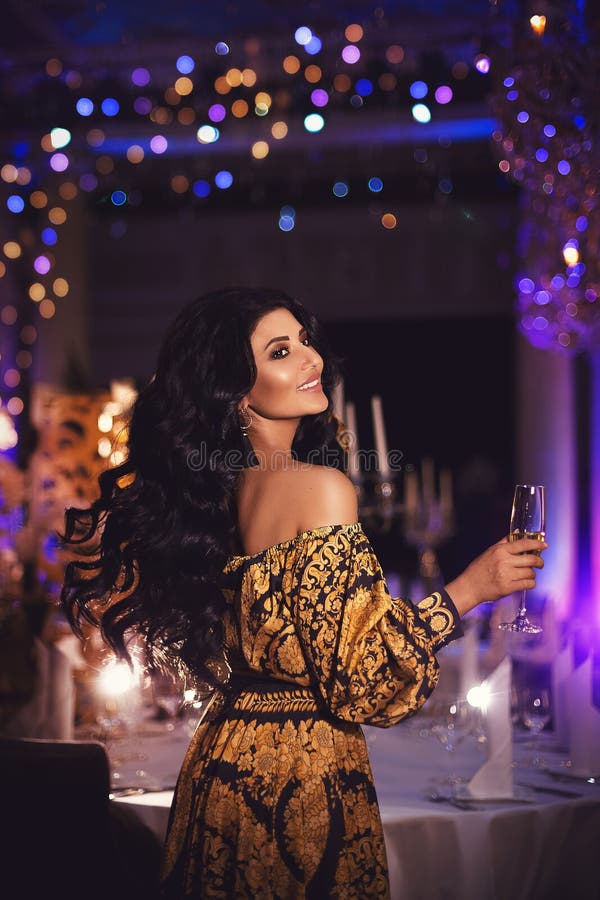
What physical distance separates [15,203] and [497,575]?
6.64 m

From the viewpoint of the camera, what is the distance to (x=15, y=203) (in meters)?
7.61

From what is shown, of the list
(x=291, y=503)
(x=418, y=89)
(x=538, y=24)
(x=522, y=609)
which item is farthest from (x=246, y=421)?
(x=418, y=89)

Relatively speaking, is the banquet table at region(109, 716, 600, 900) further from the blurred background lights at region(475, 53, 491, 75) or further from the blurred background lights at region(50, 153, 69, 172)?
the blurred background lights at region(50, 153, 69, 172)

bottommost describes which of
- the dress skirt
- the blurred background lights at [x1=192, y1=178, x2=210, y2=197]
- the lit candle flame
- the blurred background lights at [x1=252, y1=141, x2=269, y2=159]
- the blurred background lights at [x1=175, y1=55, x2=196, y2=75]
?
the dress skirt

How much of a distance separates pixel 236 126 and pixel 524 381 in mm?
3285

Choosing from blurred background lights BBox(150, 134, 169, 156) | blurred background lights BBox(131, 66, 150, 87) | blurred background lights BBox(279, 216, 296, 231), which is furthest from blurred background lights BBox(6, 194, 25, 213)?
blurred background lights BBox(279, 216, 296, 231)

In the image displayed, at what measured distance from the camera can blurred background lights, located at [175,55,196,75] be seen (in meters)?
5.90

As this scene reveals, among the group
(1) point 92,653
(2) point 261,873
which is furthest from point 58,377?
A: (2) point 261,873

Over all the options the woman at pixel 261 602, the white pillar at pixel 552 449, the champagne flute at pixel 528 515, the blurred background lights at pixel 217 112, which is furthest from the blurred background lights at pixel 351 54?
the champagne flute at pixel 528 515

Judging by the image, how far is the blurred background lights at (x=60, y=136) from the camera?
635 centimetres

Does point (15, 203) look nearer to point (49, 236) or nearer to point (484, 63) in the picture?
point (49, 236)

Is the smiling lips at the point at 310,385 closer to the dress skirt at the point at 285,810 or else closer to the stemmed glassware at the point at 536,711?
the dress skirt at the point at 285,810

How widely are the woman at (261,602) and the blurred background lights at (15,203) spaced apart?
19.3 ft

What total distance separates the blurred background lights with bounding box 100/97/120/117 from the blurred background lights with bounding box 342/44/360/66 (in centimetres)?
157
